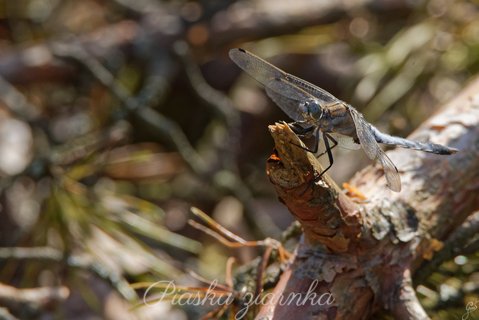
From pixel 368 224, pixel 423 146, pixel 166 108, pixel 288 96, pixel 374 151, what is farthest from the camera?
pixel 166 108

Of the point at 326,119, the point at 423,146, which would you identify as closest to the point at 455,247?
the point at 423,146

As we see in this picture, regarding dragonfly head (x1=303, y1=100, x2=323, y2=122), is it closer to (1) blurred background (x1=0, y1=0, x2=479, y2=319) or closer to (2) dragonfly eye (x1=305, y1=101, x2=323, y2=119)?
(2) dragonfly eye (x1=305, y1=101, x2=323, y2=119)

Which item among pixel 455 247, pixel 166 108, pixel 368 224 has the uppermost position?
pixel 368 224

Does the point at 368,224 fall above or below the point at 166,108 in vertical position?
above

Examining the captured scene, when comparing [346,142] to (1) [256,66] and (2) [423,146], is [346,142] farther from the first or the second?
(1) [256,66]

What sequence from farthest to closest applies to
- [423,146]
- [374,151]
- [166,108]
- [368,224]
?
[166,108]
[423,146]
[374,151]
[368,224]

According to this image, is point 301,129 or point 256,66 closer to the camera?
point 301,129

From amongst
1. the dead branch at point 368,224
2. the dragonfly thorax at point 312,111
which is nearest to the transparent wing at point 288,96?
the dragonfly thorax at point 312,111

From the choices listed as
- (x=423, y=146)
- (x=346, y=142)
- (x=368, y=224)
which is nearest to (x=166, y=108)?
(x=346, y=142)
